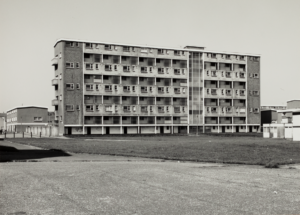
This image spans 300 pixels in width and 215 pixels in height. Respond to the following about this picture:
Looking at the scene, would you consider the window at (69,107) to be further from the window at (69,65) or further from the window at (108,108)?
the window at (69,65)

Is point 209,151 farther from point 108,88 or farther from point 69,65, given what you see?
point 108,88

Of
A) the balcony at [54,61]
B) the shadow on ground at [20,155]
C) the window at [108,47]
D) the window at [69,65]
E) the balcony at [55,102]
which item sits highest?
the window at [108,47]

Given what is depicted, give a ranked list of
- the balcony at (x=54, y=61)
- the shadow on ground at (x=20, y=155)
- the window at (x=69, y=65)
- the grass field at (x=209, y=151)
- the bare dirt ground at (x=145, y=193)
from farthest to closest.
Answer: the balcony at (x=54, y=61)
the window at (x=69, y=65)
the grass field at (x=209, y=151)
the shadow on ground at (x=20, y=155)
the bare dirt ground at (x=145, y=193)

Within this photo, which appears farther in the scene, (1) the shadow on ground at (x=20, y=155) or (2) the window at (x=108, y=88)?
(2) the window at (x=108, y=88)

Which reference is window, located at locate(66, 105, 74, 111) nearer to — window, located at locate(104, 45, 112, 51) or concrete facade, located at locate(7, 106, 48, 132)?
window, located at locate(104, 45, 112, 51)

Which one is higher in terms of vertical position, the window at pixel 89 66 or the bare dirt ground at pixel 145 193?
the window at pixel 89 66

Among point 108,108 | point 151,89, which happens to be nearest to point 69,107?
point 108,108

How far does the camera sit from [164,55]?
97.6m

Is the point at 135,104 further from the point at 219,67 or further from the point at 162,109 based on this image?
the point at 219,67

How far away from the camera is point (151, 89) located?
95.8 m

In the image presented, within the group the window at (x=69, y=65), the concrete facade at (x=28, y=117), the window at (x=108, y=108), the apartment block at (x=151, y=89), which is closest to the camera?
the window at (x=69, y=65)

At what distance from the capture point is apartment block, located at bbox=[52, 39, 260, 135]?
88438mm

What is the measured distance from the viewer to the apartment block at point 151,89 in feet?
290

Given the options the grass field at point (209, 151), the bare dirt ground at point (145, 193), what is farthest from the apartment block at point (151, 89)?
the bare dirt ground at point (145, 193)
